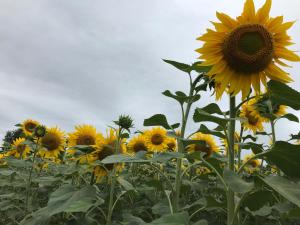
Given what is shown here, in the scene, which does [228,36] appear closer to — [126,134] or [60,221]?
[126,134]

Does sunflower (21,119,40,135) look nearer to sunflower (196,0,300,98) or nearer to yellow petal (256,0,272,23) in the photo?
sunflower (196,0,300,98)

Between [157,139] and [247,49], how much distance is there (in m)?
4.16

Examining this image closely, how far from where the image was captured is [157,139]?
6230mm

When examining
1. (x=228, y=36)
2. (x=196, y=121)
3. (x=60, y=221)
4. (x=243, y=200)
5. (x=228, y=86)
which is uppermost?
(x=228, y=36)

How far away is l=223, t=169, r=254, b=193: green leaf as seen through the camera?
1441 millimetres

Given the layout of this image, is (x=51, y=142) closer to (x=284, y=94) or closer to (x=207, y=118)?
(x=207, y=118)

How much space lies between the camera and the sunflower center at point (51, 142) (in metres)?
5.43

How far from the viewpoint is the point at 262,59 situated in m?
2.13

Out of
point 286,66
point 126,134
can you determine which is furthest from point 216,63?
point 126,134

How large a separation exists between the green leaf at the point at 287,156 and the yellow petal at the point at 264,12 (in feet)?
2.93

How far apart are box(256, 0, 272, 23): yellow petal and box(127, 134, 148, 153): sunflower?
401 centimetres

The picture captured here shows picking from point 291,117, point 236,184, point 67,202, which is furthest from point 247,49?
point 67,202

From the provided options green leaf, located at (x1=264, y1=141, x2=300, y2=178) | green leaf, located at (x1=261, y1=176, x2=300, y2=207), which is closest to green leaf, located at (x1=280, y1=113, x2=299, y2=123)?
green leaf, located at (x1=264, y1=141, x2=300, y2=178)

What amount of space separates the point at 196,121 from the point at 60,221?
180 centimetres
